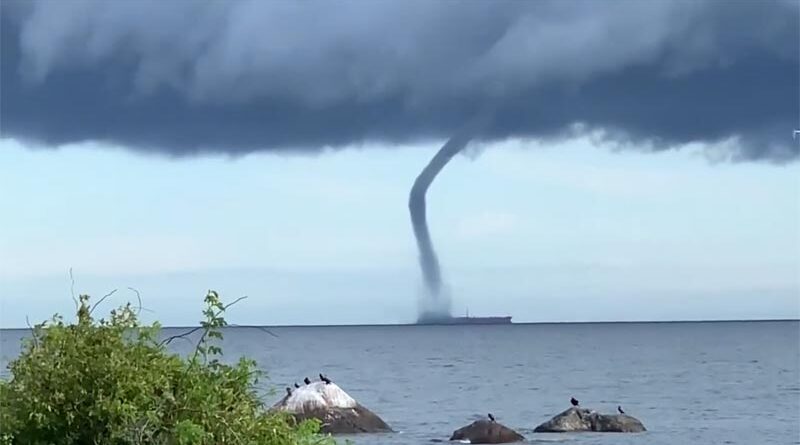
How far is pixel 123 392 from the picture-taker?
12938mm

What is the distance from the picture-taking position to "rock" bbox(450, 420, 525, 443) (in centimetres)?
4928

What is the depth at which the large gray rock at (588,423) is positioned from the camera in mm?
52781

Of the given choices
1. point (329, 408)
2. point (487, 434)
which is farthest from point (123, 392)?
point (487, 434)

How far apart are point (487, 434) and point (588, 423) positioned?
4.86 m

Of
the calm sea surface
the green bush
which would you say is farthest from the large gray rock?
the green bush

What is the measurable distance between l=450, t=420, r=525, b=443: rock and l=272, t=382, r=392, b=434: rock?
3.25 meters

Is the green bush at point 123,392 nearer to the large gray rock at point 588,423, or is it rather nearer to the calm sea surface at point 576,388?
the calm sea surface at point 576,388

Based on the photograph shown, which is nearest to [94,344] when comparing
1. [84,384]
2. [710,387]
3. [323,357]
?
[84,384]

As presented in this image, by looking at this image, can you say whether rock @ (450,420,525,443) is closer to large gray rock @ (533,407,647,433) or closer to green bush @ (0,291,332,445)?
large gray rock @ (533,407,647,433)

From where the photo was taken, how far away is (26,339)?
13.7 meters

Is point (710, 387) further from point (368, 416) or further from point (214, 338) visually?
point (214, 338)

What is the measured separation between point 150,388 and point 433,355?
497ft

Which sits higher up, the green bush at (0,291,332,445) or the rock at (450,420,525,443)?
the green bush at (0,291,332,445)

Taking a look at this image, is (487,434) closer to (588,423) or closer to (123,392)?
(588,423)
